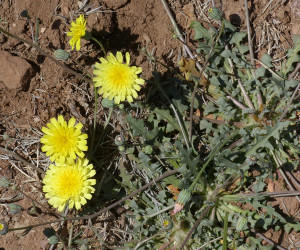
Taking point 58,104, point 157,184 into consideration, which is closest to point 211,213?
point 157,184

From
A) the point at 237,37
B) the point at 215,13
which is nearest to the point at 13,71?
the point at 215,13

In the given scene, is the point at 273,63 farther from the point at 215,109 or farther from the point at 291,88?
the point at 215,109

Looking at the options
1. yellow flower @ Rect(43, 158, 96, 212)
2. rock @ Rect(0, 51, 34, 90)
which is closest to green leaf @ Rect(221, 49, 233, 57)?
yellow flower @ Rect(43, 158, 96, 212)

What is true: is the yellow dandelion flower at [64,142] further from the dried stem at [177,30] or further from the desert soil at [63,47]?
the dried stem at [177,30]

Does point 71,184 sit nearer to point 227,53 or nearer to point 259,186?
point 259,186

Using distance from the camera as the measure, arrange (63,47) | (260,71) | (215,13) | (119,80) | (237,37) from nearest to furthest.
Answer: (119,80) → (215,13) → (260,71) → (237,37) → (63,47)

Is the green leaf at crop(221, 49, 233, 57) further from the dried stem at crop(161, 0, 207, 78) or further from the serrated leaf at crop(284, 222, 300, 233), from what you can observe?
the serrated leaf at crop(284, 222, 300, 233)

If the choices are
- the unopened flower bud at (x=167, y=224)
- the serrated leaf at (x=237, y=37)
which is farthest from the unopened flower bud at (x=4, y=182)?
the serrated leaf at (x=237, y=37)
